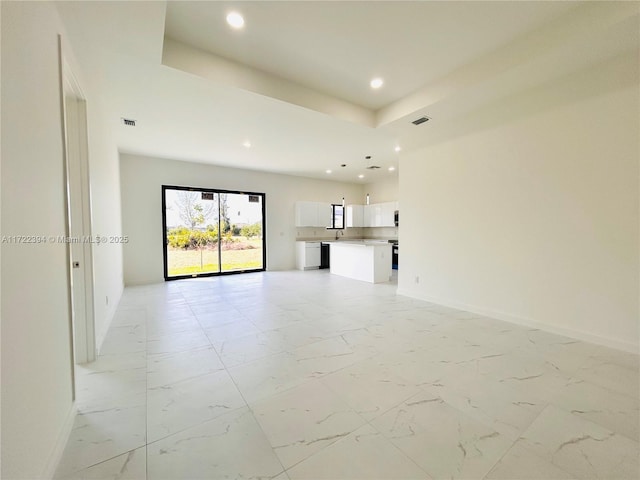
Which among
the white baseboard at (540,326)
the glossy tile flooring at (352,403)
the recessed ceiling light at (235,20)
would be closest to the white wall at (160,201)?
the glossy tile flooring at (352,403)

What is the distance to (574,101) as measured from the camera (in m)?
2.87

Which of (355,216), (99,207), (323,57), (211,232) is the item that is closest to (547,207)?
(323,57)

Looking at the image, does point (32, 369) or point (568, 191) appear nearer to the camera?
point (32, 369)

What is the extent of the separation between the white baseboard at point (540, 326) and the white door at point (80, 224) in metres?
4.36

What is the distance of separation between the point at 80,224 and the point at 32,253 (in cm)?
142

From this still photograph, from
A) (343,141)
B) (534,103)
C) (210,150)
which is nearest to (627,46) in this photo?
(534,103)

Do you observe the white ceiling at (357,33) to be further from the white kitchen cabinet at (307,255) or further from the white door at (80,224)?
the white kitchen cabinet at (307,255)

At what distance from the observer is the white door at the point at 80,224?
7.85ft

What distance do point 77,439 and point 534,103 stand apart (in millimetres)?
5099

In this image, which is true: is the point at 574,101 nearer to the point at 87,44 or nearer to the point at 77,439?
the point at 87,44

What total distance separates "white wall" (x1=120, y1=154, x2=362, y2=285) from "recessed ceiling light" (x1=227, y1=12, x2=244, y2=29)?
4.62 meters

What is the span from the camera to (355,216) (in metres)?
8.88

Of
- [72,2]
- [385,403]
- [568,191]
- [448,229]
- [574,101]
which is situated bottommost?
[385,403]

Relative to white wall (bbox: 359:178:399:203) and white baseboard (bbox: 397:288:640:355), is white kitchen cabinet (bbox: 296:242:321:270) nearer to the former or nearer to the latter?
white wall (bbox: 359:178:399:203)
